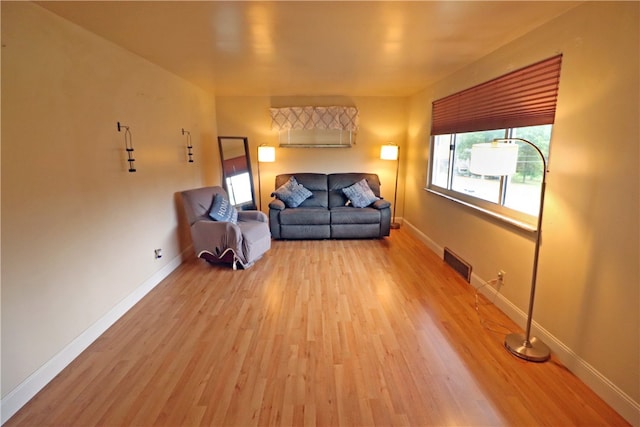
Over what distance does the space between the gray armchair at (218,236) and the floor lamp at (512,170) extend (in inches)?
97.7

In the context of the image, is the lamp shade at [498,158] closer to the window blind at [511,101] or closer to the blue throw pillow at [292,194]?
the window blind at [511,101]

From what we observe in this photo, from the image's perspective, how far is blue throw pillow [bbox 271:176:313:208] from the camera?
500 centimetres

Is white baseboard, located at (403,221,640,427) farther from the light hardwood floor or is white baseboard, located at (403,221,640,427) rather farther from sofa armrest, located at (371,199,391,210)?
sofa armrest, located at (371,199,391,210)

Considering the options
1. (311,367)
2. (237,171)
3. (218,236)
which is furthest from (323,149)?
(311,367)

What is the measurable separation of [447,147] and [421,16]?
2.47m

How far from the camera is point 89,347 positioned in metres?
2.26

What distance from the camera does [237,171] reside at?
5.28 m

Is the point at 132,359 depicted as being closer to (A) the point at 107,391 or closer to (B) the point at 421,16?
(A) the point at 107,391

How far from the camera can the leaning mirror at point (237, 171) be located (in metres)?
5.11

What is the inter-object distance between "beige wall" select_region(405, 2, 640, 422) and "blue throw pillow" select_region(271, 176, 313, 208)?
314cm

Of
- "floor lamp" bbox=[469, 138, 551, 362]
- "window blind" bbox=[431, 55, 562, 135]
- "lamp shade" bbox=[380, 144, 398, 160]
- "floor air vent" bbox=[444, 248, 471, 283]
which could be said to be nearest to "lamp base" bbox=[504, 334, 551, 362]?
"floor lamp" bbox=[469, 138, 551, 362]

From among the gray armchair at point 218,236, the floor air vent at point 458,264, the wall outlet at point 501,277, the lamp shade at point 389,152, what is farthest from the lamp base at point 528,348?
the lamp shade at point 389,152

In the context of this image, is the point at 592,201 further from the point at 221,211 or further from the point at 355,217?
the point at 221,211

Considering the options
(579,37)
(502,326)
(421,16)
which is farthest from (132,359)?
(579,37)
